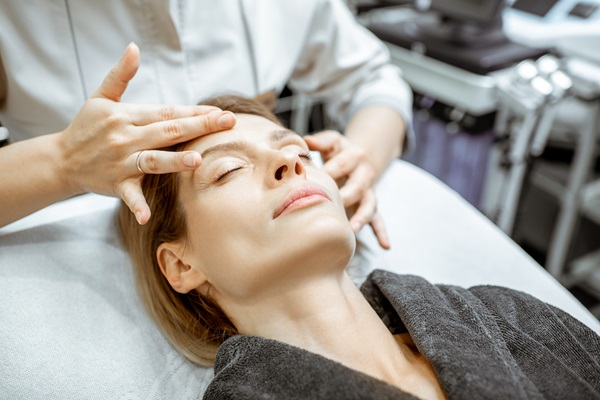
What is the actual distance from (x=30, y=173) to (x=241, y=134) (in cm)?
38

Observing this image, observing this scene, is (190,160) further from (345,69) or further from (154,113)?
(345,69)

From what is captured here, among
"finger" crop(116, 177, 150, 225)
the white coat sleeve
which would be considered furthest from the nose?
the white coat sleeve

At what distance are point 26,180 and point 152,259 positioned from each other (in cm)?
27

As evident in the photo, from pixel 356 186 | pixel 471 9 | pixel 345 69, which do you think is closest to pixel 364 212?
pixel 356 186

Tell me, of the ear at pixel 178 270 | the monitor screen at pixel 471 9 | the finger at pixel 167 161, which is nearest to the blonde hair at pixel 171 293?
the ear at pixel 178 270

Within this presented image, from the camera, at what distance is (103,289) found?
3.56ft

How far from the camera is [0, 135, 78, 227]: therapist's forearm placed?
3.18ft

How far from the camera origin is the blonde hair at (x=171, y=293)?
1.03 m

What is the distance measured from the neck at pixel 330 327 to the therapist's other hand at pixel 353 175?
0.84 feet

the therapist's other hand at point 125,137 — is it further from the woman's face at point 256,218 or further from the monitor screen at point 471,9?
the monitor screen at point 471,9

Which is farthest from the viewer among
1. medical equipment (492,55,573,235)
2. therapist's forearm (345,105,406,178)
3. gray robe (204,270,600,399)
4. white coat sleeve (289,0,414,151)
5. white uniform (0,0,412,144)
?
medical equipment (492,55,573,235)

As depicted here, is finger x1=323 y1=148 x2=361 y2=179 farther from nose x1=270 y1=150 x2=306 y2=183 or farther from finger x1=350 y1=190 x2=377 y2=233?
nose x1=270 y1=150 x2=306 y2=183

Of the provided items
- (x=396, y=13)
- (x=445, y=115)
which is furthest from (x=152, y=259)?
(x=396, y=13)

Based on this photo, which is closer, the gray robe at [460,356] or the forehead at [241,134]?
Result: the gray robe at [460,356]
